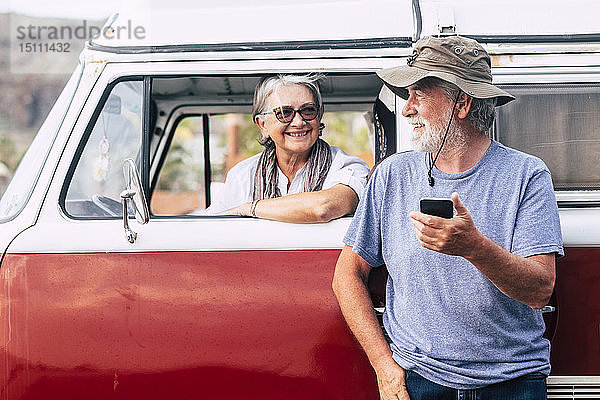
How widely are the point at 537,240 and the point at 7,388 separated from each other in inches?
79.8

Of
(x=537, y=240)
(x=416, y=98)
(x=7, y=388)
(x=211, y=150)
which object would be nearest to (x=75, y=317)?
(x=7, y=388)

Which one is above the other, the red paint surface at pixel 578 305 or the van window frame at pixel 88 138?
the van window frame at pixel 88 138

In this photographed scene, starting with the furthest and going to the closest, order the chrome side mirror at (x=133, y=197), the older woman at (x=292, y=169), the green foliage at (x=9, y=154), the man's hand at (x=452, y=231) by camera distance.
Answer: the green foliage at (x=9, y=154) → the older woman at (x=292, y=169) → the chrome side mirror at (x=133, y=197) → the man's hand at (x=452, y=231)

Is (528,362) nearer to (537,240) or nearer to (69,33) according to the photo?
(537,240)

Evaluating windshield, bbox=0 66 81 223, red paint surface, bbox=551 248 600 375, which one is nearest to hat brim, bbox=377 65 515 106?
red paint surface, bbox=551 248 600 375

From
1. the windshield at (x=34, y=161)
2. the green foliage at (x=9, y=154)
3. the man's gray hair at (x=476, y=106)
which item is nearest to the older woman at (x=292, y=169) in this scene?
the man's gray hair at (x=476, y=106)

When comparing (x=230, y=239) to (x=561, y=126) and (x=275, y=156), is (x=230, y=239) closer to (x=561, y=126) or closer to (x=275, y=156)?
(x=275, y=156)

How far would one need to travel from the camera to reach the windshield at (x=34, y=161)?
2.97m

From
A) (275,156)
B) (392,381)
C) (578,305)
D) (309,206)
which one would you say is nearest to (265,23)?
(275,156)

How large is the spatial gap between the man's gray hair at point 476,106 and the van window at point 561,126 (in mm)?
412

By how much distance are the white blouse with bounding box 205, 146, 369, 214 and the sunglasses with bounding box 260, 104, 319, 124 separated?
206 mm

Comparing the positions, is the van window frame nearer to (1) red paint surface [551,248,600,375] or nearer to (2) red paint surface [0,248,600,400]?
(2) red paint surface [0,248,600,400]

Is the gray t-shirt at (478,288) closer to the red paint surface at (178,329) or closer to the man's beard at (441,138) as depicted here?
the man's beard at (441,138)

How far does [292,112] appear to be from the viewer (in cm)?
315
